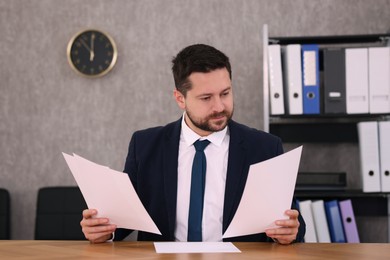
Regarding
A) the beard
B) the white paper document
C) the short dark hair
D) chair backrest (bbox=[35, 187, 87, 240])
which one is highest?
the short dark hair

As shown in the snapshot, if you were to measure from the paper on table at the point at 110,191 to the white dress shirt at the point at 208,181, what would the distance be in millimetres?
362

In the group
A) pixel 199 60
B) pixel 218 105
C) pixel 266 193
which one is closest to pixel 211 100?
pixel 218 105

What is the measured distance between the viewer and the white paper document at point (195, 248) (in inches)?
67.1

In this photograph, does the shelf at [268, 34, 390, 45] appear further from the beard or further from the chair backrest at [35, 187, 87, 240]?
the chair backrest at [35, 187, 87, 240]

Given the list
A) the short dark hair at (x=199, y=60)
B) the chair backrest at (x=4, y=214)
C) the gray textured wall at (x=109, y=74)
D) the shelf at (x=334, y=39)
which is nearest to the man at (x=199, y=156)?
the short dark hair at (x=199, y=60)

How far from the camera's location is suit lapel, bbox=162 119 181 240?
2.17 metres

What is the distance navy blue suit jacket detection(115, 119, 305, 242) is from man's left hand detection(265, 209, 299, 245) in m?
0.34

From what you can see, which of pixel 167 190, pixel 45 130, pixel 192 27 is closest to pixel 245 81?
pixel 192 27

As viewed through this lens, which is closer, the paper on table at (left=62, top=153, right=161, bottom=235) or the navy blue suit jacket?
the paper on table at (left=62, top=153, right=161, bottom=235)

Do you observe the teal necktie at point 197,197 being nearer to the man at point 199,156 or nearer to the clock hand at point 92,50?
the man at point 199,156

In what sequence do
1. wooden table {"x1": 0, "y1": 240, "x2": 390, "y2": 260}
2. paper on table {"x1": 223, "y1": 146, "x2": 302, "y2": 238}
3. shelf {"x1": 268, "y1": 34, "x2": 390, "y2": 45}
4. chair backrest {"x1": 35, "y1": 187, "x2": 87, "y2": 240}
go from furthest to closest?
1. chair backrest {"x1": 35, "y1": 187, "x2": 87, "y2": 240}
2. shelf {"x1": 268, "y1": 34, "x2": 390, "y2": 45}
3. paper on table {"x1": 223, "y1": 146, "x2": 302, "y2": 238}
4. wooden table {"x1": 0, "y1": 240, "x2": 390, "y2": 260}

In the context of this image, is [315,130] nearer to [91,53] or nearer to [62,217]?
[91,53]

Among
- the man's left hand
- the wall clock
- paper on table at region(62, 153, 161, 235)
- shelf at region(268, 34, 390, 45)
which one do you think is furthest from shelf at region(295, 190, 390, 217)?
paper on table at region(62, 153, 161, 235)

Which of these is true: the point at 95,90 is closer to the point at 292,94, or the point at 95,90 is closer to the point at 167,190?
the point at 292,94
